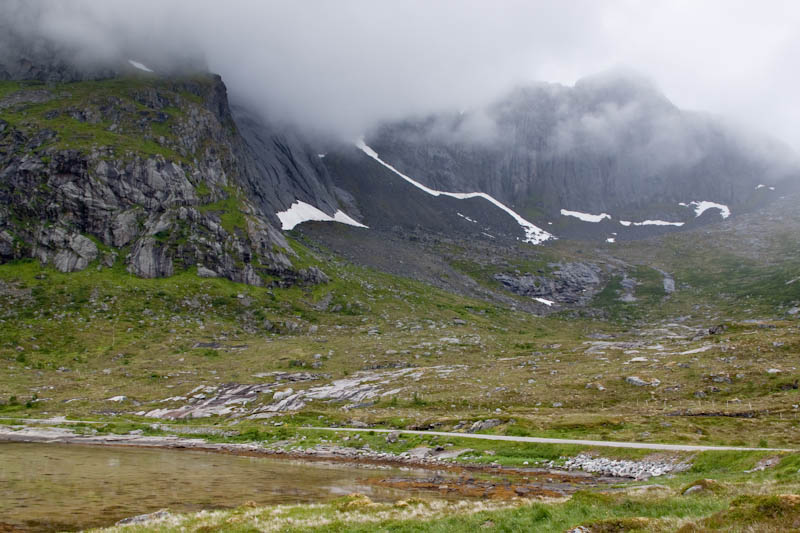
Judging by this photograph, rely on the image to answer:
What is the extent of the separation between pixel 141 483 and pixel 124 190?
13933 centimetres

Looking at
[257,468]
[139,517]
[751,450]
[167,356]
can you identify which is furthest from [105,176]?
[751,450]

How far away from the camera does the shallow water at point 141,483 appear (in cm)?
2233

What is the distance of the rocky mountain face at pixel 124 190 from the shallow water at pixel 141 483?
102150 mm

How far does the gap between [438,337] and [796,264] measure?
149714 mm

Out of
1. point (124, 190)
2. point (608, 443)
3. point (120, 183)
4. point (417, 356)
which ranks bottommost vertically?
point (608, 443)

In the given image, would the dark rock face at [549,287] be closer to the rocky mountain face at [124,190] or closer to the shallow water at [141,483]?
the rocky mountain face at [124,190]

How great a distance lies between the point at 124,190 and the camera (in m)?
146

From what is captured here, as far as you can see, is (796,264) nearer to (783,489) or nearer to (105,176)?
(783,489)

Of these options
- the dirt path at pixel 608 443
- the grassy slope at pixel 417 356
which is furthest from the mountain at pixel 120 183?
the dirt path at pixel 608 443

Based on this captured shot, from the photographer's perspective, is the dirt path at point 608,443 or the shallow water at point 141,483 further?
the dirt path at point 608,443

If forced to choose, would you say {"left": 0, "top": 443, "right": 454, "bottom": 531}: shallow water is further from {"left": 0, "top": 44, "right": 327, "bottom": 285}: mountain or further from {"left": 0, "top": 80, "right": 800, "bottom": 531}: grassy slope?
{"left": 0, "top": 44, "right": 327, "bottom": 285}: mountain

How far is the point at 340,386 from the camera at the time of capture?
77.9 metres

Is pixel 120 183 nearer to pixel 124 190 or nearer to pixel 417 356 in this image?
pixel 124 190

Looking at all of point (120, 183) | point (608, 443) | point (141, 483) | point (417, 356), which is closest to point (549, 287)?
point (417, 356)
